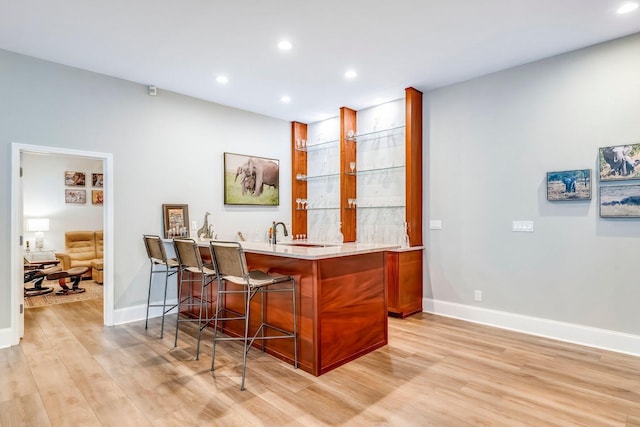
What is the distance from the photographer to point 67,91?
383 cm

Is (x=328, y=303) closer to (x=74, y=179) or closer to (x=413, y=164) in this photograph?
(x=413, y=164)

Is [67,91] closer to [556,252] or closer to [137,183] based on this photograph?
[137,183]

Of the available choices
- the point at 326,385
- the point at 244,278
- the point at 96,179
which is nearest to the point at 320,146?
the point at 244,278

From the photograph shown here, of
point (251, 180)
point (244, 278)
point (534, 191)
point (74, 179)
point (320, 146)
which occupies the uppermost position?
point (320, 146)

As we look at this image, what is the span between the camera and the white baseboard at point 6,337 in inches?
132

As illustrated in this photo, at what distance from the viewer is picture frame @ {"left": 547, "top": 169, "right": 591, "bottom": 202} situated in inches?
135

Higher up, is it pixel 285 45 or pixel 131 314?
pixel 285 45

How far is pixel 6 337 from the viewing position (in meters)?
3.38

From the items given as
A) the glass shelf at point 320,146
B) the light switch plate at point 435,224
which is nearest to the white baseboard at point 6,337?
the glass shelf at point 320,146

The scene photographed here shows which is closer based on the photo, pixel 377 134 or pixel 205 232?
pixel 205 232

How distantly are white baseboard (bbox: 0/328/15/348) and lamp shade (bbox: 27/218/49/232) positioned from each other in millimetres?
4382

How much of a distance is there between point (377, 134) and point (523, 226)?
2.33 m

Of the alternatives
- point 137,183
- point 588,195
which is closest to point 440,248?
point 588,195

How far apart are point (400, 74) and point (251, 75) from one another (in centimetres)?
176
